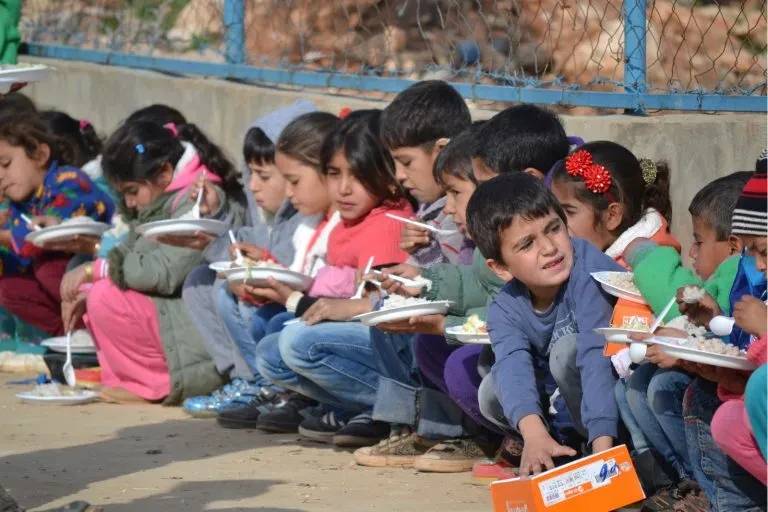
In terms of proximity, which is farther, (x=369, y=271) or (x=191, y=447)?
(x=191, y=447)

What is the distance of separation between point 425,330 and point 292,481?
2.36 ft

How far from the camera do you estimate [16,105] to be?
7750 millimetres

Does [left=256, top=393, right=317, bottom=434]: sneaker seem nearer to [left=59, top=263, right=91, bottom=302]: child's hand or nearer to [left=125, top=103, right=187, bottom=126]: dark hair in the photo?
[left=59, top=263, right=91, bottom=302]: child's hand

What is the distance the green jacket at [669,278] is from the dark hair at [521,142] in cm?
79

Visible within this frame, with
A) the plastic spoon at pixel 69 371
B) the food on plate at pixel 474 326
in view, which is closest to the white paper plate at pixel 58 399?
the plastic spoon at pixel 69 371

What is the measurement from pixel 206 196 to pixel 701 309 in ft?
10.8

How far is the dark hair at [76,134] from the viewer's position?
7.66m

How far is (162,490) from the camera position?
A: 488 cm

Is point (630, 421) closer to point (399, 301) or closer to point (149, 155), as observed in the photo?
point (399, 301)

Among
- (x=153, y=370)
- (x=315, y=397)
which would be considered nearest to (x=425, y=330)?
(x=315, y=397)

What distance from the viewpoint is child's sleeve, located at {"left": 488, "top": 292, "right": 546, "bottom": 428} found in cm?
419

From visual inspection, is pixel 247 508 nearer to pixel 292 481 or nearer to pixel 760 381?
pixel 292 481

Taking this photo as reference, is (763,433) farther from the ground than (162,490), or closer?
farther from the ground

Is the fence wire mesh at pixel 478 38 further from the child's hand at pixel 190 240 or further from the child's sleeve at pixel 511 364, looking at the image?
the child's sleeve at pixel 511 364
